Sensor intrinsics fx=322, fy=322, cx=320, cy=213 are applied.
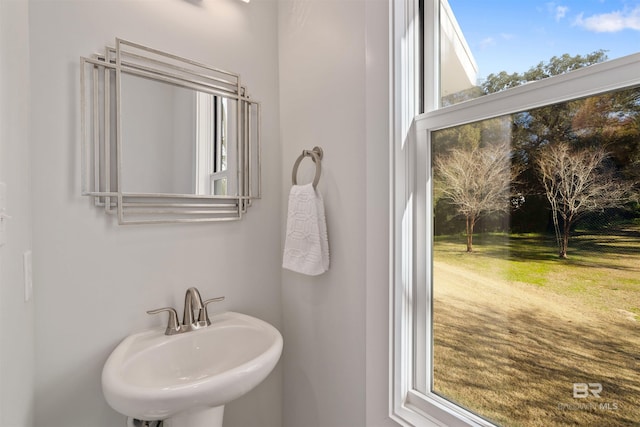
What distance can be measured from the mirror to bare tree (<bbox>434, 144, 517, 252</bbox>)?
31.3 inches

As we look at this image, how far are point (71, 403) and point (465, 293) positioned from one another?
1.25 metres

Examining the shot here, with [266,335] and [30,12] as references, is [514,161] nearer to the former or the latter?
[266,335]

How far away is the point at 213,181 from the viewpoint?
1.28 m

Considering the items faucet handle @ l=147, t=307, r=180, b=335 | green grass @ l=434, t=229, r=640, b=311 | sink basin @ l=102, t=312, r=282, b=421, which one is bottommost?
sink basin @ l=102, t=312, r=282, b=421

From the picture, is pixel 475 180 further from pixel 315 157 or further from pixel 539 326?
pixel 315 157

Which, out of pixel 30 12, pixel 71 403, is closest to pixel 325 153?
pixel 30 12

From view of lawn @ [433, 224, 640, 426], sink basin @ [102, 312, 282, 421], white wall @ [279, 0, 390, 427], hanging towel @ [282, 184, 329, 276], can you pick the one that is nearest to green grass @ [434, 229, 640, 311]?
view of lawn @ [433, 224, 640, 426]

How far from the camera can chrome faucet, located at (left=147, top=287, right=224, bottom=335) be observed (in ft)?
3.67

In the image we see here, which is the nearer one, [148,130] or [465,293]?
[465,293]

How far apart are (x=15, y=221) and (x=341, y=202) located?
899 mm

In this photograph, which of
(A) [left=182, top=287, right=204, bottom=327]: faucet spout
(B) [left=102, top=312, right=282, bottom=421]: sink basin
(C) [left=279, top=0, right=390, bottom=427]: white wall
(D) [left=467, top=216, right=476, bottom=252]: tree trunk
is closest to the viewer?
(B) [left=102, top=312, right=282, bottom=421]: sink basin

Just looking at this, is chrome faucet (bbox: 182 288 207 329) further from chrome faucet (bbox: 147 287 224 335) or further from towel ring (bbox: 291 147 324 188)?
towel ring (bbox: 291 147 324 188)

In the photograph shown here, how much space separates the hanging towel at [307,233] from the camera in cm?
117

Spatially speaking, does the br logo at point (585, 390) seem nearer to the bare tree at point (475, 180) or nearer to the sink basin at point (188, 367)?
the bare tree at point (475, 180)
